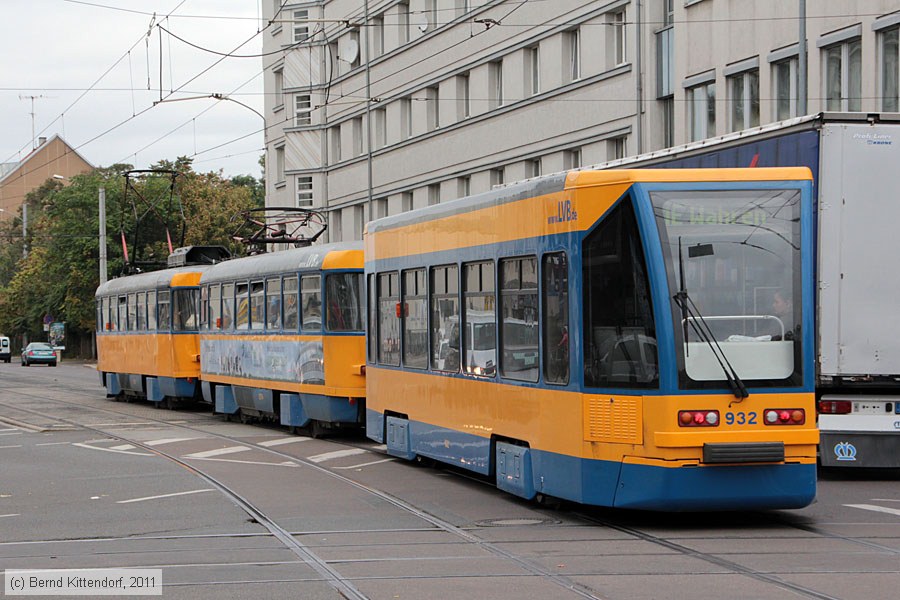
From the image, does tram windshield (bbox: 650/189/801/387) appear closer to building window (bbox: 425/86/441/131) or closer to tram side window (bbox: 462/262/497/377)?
tram side window (bbox: 462/262/497/377)

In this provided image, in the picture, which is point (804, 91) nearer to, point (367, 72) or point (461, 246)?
point (461, 246)

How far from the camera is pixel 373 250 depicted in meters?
17.8

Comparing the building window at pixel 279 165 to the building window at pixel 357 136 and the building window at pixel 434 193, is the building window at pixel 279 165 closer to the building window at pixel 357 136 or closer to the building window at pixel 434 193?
the building window at pixel 357 136

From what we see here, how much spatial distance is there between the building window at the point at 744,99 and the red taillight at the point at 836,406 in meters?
15.4

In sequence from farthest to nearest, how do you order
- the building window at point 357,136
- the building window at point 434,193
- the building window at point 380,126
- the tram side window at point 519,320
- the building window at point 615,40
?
the building window at point 357,136, the building window at point 380,126, the building window at point 434,193, the building window at point 615,40, the tram side window at point 519,320

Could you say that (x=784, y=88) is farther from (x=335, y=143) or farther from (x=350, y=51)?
(x=335, y=143)

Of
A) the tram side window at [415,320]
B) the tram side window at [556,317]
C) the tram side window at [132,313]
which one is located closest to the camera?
the tram side window at [556,317]

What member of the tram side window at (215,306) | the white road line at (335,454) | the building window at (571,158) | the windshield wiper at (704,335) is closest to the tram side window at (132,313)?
the tram side window at (215,306)

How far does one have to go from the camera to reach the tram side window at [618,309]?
36.5 feet

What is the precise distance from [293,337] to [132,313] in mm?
12840

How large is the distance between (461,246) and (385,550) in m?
4.49

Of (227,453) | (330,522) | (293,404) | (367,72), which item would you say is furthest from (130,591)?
(367,72)

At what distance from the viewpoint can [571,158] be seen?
36562 mm

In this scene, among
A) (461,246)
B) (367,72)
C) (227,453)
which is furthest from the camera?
(367,72)
